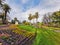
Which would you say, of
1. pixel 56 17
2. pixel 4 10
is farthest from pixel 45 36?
pixel 4 10

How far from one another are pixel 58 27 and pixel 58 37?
1.30ft

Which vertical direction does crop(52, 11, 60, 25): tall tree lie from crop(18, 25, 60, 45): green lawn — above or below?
above

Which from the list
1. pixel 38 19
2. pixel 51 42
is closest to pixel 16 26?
pixel 38 19

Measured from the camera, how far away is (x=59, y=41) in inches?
144

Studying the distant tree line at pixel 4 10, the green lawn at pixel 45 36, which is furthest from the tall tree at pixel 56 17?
the distant tree line at pixel 4 10

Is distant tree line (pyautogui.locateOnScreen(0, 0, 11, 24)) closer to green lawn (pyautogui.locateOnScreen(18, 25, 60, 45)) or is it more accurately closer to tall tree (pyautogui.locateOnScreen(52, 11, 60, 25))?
green lawn (pyautogui.locateOnScreen(18, 25, 60, 45))

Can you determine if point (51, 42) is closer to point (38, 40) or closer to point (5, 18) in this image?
point (38, 40)

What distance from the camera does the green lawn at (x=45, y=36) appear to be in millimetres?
3564

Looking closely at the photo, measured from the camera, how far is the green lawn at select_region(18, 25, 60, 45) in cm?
356

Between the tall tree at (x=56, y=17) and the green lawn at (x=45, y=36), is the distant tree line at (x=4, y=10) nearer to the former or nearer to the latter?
the green lawn at (x=45, y=36)

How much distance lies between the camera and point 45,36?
3.71 m

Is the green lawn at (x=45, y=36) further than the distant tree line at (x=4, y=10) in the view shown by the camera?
No

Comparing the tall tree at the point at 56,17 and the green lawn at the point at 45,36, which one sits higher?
the tall tree at the point at 56,17

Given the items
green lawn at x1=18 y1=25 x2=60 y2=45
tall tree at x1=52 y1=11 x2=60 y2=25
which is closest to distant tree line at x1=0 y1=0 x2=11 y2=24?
green lawn at x1=18 y1=25 x2=60 y2=45
